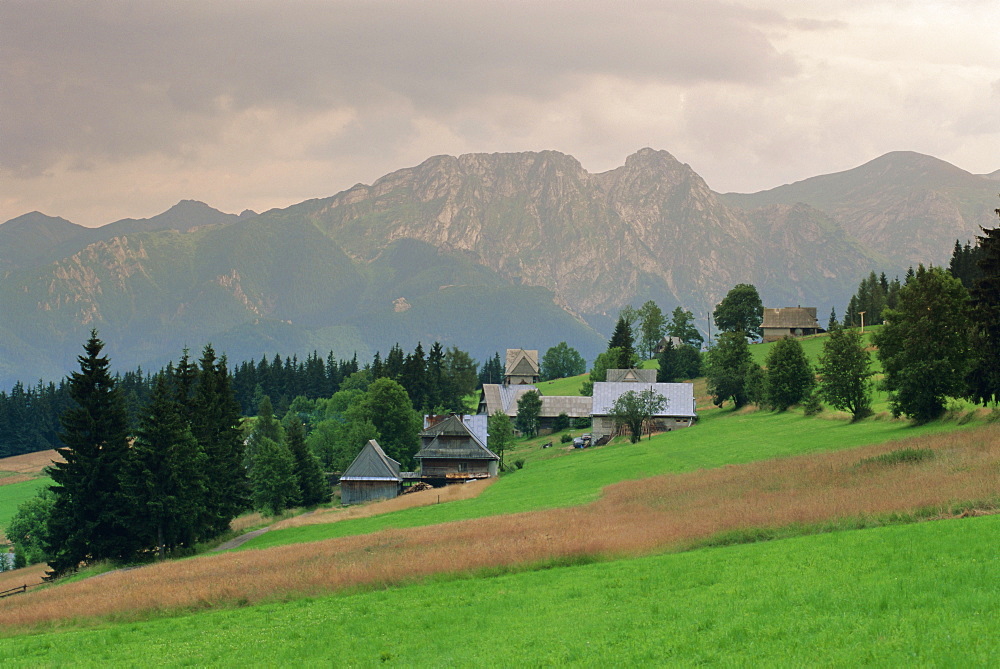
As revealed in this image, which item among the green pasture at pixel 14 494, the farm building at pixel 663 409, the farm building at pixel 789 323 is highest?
the farm building at pixel 789 323

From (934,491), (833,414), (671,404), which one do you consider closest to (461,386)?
(671,404)

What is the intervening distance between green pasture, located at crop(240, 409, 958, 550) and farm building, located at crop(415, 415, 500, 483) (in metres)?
15.0

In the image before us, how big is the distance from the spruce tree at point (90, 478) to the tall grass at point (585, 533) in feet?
41.8

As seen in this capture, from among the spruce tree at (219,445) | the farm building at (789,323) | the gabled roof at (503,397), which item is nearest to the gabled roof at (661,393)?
the gabled roof at (503,397)

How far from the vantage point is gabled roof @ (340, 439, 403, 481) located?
301 ft

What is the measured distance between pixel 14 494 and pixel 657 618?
13707cm

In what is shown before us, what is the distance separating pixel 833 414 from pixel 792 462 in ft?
107

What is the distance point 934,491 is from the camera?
101 feet

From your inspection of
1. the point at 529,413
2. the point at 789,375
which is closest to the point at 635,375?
the point at 529,413

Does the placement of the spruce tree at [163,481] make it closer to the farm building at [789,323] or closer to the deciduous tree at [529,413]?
the deciduous tree at [529,413]

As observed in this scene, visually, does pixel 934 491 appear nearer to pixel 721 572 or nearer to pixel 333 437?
pixel 721 572

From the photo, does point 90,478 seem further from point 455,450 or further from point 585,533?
point 455,450

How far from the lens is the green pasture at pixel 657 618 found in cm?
1688

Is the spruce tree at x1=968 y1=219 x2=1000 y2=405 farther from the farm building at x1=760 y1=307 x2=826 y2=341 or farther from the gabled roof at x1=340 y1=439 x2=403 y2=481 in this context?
the farm building at x1=760 y1=307 x2=826 y2=341
